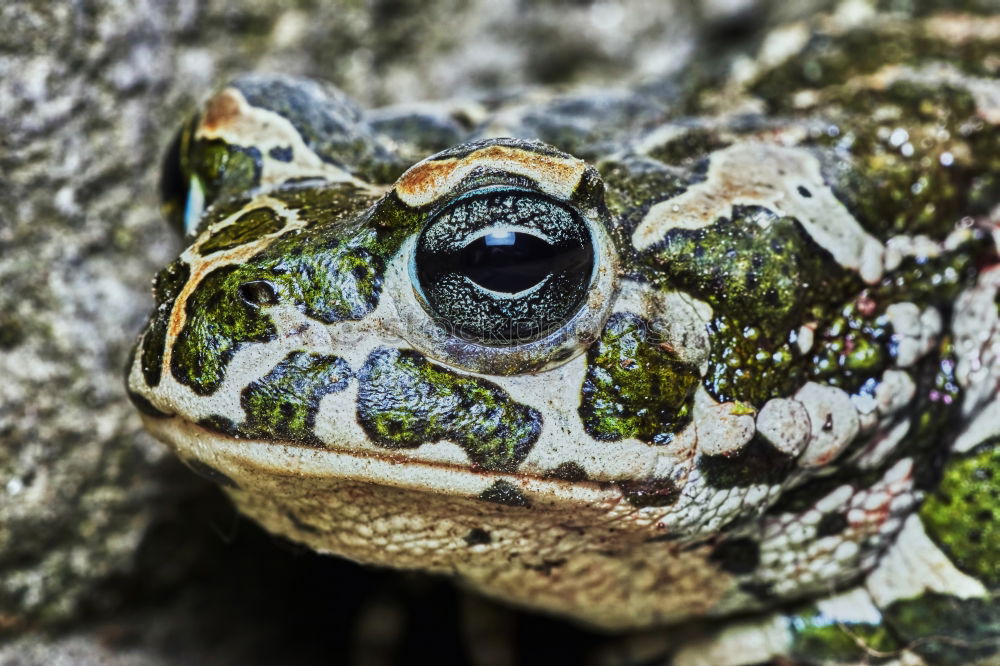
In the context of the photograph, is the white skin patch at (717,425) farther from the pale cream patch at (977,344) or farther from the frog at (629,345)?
the pale cream patch at (977,344)

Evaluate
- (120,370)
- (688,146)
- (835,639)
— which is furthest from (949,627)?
(120,370)

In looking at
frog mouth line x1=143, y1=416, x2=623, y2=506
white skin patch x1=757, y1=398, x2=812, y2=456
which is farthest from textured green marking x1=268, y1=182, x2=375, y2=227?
white skin patch x1=757, y1=398, x2=812, y2=456

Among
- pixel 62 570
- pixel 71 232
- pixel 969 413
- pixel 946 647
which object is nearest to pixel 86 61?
pixel 71 232

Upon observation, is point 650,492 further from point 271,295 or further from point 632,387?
point 271,295

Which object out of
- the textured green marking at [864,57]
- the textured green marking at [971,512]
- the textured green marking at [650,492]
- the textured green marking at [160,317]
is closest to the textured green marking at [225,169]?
the textured green marking at [160,317]

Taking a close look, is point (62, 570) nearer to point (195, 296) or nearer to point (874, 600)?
point (195, 296)
